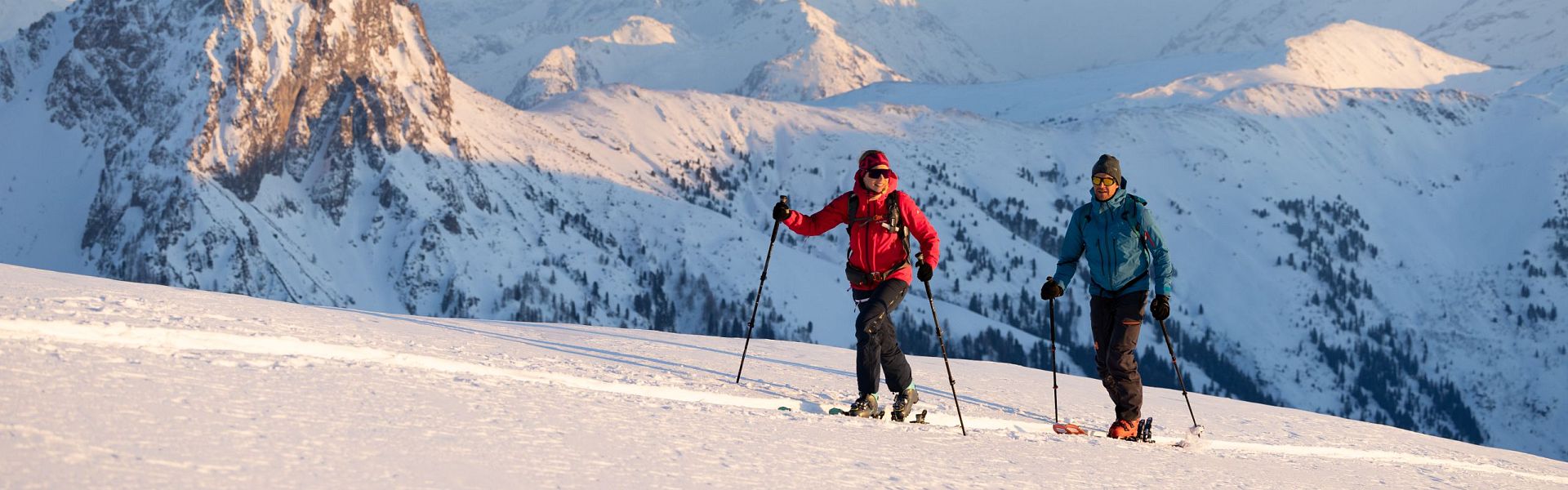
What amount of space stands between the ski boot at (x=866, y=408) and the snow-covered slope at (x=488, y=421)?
27 cm

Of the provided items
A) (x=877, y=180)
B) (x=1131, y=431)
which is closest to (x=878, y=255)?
(x=877, y=180)

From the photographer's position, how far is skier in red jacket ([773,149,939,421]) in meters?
12.7

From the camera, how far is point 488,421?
9805mm

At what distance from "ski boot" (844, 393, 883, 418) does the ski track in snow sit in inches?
12.7

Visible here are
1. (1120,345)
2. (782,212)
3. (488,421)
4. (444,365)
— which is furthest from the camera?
(1120,345)

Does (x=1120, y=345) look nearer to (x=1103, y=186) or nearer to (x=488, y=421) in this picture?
(x=1103, y=186)

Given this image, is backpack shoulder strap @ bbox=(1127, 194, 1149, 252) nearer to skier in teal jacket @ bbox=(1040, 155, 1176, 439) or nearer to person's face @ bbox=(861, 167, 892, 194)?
skier in teal jacket @ bbox=(1040, 155, 1176, 439)

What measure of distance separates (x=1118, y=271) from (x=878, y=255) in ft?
7.93

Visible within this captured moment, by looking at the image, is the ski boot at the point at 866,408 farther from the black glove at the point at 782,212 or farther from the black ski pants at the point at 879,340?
the black glove at the point at 782,212

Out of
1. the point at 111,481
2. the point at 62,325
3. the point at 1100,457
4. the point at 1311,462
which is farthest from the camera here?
the point at 1311,462

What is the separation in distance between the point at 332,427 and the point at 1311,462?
938cm

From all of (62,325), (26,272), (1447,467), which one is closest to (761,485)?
(62,325)

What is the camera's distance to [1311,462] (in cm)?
1378

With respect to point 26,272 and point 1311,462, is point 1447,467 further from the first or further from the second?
point 26,272
